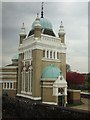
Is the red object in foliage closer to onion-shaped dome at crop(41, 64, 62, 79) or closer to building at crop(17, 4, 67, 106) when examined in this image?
building at crop(17, 4, 67, 106)

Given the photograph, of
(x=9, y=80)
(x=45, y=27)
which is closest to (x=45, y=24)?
(x=45, y=27)

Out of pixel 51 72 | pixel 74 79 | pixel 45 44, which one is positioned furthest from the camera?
pixel 74 79

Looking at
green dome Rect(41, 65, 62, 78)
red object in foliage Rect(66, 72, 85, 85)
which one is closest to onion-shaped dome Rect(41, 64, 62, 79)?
green dome Rect(41, 65, 62, 78)

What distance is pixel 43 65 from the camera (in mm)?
25688

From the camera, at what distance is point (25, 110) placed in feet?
65.8

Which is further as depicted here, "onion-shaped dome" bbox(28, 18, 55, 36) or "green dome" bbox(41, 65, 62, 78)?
"onion-shaped dome" bbox(28, 18, 55, 36)

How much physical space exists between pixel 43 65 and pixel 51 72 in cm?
153

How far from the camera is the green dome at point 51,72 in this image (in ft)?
80.6

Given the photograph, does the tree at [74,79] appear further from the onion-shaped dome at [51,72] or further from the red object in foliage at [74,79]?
the onion-shaped dome at [51,72]

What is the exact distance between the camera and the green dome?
24569 millimetres

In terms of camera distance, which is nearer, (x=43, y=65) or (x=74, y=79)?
(x=43, y=65)

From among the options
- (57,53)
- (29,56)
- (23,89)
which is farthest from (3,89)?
(57,53)

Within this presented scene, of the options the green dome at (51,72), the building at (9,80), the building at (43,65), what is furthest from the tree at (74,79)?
the green dome at (51,72)

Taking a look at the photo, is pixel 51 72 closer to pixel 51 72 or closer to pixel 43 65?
pixel 51 72
